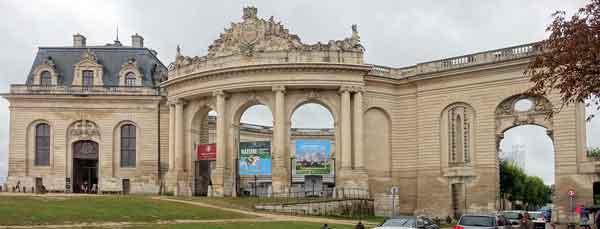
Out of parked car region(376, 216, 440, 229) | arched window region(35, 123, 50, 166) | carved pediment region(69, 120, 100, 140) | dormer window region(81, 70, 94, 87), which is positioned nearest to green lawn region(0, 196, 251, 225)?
parked car region(376, 216, 440, 229)

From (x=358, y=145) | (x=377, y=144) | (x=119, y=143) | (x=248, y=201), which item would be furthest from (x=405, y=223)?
(x=119, y=143)

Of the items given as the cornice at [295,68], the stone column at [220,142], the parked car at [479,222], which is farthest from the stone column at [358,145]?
the parked car at [479,222]

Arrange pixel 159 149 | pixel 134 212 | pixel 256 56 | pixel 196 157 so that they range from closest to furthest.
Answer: pixel 134 212 < pixel 256 56 < pixel 196 157 < pixel 159 149

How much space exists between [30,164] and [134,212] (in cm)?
3116

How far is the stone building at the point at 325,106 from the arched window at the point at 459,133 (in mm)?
82

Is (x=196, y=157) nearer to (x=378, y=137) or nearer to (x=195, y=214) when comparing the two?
(x=378, y=137)

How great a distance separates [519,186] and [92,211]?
240 ft

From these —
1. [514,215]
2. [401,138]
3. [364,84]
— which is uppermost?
[364,84]

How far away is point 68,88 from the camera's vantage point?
70.2 metres

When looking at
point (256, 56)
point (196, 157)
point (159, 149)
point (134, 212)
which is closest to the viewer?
point (134, 212)

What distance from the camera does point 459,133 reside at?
6047cm

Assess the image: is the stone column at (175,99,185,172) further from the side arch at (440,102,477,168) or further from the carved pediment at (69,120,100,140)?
the side arch at (440,102,477,168)

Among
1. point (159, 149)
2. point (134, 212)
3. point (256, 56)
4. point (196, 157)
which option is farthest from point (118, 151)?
point (134, 212)

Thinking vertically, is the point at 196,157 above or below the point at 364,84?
below
